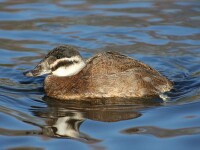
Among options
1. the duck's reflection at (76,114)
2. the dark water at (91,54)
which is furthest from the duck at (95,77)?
the dark water at (91,54)

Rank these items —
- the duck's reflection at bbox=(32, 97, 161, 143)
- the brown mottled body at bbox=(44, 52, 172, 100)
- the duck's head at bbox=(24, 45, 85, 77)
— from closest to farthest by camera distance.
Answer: the duck's reflection at bbox=(32, 97, 161, 143) < the brown mottled body at bbox=(44, 52, 172, 100) < the duck's head at bbox=(24, 45, 85, 77)

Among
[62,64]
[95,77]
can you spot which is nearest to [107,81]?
[95,77]

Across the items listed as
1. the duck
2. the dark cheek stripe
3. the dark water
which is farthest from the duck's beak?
the dark water

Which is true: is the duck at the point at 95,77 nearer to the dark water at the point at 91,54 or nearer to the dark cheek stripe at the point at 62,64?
the dark cheek stripe at the point at 62,64

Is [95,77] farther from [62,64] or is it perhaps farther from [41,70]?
[41,70]

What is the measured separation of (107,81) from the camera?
12695mm

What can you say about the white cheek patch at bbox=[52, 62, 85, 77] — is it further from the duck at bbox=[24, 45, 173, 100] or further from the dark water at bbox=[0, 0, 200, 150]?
the dark water at bbox=[0, 0, 200, 150]

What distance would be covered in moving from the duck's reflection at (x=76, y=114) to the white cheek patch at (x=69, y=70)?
0.54 metres

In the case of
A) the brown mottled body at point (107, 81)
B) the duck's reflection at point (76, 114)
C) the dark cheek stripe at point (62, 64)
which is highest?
the dark cheek stripe at point (62, 64)

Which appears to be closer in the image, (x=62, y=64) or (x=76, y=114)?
(x=76, y=114)

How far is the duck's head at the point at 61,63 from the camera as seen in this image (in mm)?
12891

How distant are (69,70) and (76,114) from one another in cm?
141

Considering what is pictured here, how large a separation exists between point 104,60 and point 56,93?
1.13 metres

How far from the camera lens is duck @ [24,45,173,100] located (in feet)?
41.8
